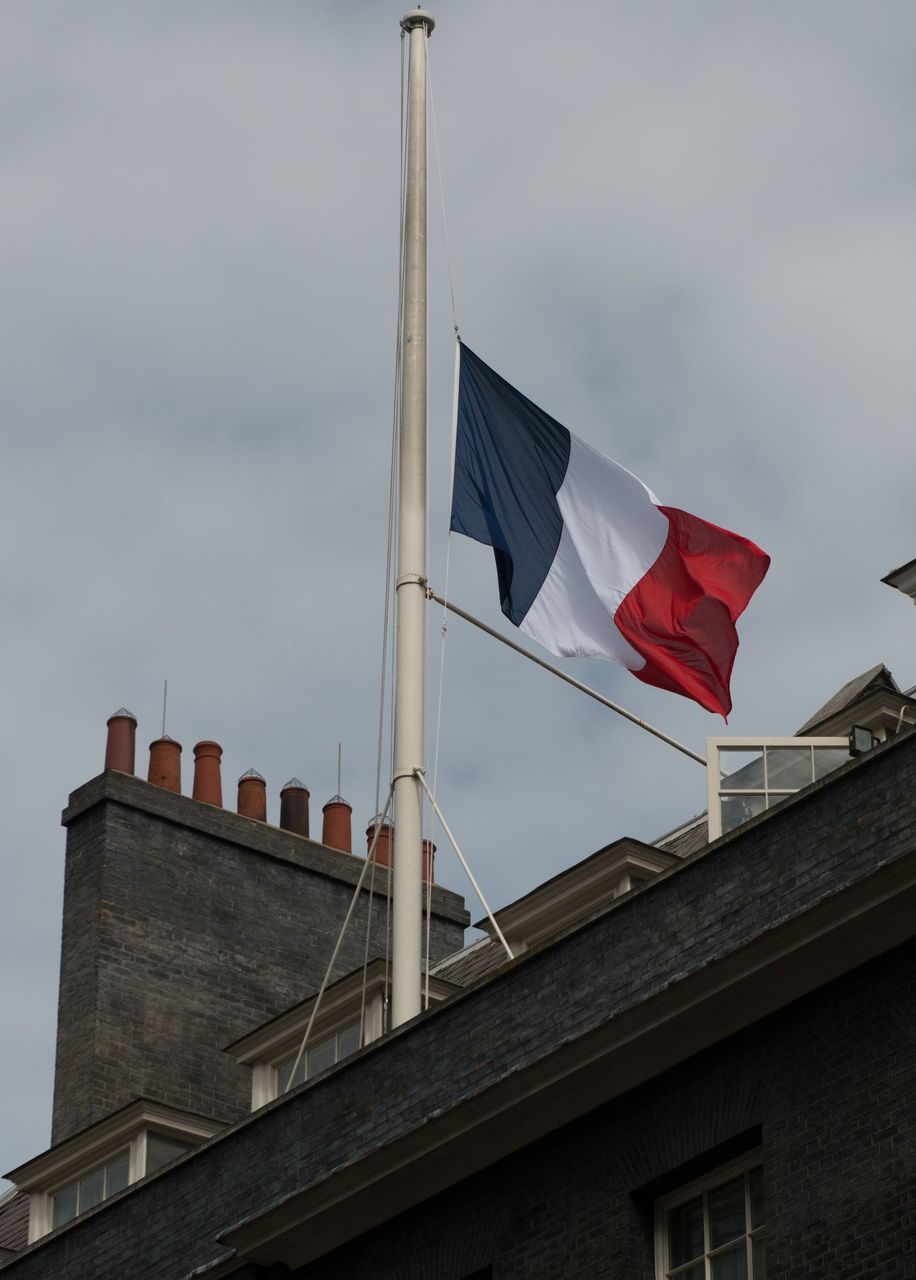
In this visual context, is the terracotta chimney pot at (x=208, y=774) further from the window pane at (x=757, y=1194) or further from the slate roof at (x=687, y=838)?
the window pane at (x=757, y=1194)

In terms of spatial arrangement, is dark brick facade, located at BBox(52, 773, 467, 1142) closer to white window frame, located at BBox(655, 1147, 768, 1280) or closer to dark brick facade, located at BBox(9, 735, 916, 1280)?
dark brick facade, located at BBox(9, 735, 916, 1280)

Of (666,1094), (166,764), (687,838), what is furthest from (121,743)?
(666,1094)

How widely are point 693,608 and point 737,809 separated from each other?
149 inches

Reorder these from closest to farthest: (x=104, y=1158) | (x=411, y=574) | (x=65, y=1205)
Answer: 1. (x=411, y=574)
2. (x=104, y=1158)
3. (x=65, y=1205)

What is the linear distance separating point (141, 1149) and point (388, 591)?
650 cm

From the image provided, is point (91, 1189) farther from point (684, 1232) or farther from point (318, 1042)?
point (684, 1232)

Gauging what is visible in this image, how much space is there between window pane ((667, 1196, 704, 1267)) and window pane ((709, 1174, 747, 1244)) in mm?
119

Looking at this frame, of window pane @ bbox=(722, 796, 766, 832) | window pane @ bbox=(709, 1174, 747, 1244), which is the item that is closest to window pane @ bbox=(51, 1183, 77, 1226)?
window pane @ bbox=(722, 796, 766, 832)

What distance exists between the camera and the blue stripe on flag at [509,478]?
90.0 ft

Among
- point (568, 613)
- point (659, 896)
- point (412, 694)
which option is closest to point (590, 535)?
point (568, 613)

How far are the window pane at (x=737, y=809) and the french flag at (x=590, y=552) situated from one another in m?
3.05

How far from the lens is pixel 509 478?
2805cm

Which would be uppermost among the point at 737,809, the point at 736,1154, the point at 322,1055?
the point at 322,1055

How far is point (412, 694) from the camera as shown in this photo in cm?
2605
